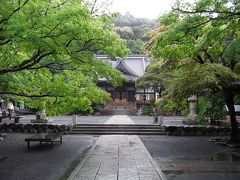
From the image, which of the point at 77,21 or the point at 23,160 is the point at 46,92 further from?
the point at 77,21

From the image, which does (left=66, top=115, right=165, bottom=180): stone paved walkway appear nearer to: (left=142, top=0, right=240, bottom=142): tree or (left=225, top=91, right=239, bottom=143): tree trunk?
(left=142, top=0, right=240, bottom=142): tree

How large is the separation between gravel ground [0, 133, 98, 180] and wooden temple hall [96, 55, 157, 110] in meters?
37.1

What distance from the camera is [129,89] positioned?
58562 mm

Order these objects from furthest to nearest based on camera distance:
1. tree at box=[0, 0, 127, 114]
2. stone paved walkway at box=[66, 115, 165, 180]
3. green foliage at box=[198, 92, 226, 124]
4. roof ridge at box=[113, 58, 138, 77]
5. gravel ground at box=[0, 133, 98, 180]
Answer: roof ridge at box=[113, 58, 138, 77], green foliage at box=[198, 92, 226, 124], gravel ground at box=[0, 133, 98, 180], stone paved walkway at box=[66, 115, 165, 180], tree at box=[0, 0, 127, 114]

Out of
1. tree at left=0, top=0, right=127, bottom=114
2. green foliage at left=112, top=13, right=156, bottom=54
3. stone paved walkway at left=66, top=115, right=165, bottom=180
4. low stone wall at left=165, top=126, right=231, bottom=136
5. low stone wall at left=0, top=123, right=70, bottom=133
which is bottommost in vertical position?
stone paved walkway at left=66, top=115, right=165, bottom=180

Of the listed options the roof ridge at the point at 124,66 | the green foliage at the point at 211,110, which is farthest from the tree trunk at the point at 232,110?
the roof ridge at the point at 124,66

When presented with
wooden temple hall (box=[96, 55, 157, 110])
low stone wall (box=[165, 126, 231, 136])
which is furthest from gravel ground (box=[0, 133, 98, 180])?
wooden temple hall (box=[96, 55, 157, 110])

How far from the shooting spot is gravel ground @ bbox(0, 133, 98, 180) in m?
10.4

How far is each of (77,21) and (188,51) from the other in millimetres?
5271

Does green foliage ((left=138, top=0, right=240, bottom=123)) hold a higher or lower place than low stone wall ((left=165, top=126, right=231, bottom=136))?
higher

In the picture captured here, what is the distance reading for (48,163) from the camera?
12359 mm

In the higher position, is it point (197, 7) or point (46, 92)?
point (197, 7)

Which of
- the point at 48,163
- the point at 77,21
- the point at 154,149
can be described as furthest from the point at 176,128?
the point at 77,21

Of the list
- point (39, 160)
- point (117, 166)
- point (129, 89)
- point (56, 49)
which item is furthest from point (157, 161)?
A: point (129, 89)
